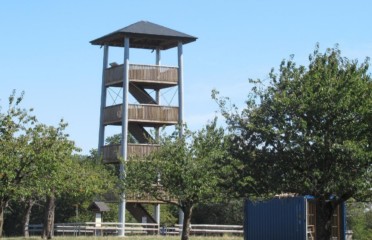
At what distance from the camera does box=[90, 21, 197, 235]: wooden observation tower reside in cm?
5228

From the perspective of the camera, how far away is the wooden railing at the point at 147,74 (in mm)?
52812

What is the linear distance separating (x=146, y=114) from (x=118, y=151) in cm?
333

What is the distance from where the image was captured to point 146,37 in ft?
176

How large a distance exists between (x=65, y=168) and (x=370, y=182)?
1532 centimetres

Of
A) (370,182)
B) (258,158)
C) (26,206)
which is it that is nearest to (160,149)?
(258,158)

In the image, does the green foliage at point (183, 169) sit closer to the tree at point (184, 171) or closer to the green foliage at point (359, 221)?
the tree at point (184, 171)

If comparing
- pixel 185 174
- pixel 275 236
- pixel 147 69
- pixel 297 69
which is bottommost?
pixel 275 236

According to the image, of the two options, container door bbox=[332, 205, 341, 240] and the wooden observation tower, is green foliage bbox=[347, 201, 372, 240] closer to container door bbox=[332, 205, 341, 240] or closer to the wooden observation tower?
container door bbox=[332, 205, 341, 240]

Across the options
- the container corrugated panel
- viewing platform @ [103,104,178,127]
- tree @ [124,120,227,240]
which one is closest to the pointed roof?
viewing platform @ [103,104,178,127]

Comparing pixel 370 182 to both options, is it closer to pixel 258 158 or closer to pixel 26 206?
pixel 258 158

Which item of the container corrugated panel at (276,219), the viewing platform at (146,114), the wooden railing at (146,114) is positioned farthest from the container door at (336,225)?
the wooden railing at (146,114)

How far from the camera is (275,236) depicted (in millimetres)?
37469

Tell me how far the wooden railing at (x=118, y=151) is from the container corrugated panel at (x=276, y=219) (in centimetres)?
1351

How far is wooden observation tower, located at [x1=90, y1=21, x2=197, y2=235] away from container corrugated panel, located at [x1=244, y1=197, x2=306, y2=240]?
544 inches
